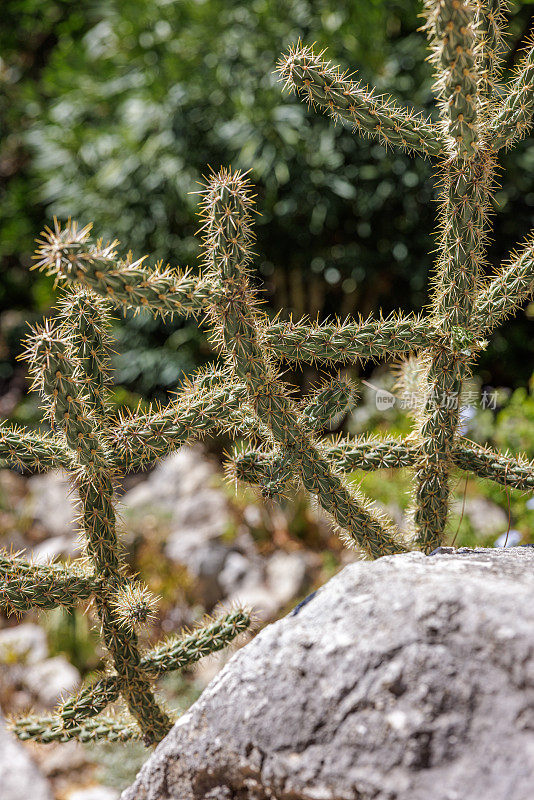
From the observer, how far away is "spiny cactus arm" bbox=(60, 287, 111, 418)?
1.53 metres

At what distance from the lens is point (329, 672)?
962 millimetres

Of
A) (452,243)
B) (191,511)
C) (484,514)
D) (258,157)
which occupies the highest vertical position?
(258,157)

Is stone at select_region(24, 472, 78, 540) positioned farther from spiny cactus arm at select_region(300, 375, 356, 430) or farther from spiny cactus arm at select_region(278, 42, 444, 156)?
spiny cactus arm at select_region(278, 42, 444, 156)

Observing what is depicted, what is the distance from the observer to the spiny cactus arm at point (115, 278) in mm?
1101

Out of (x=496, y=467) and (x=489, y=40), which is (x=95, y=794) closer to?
(x=496, y=467)

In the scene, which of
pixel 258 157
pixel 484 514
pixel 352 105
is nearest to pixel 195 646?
pixel 352 105

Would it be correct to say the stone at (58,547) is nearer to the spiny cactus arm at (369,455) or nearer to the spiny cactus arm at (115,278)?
the spiny cactus arm at (369,455)

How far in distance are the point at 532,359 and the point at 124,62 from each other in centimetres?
341

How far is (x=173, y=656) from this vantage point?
1588 mm

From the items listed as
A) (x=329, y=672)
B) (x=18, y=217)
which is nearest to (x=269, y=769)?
(x=329, y=672)

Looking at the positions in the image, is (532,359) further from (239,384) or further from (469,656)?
(469,656)

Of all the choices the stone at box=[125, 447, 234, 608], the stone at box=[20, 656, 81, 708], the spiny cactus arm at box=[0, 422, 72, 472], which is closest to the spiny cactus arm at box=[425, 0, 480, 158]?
the spiny cactus arm at box=[0, 422, 72, 472]

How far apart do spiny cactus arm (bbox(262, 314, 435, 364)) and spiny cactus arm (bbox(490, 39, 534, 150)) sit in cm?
45

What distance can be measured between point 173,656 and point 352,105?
4.26 feet
